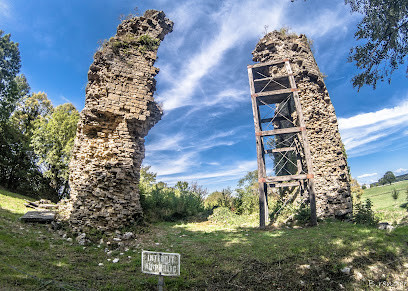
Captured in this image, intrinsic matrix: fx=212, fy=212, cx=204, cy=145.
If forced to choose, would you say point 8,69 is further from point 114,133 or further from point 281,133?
point 281,133

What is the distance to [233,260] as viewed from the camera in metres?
5.00

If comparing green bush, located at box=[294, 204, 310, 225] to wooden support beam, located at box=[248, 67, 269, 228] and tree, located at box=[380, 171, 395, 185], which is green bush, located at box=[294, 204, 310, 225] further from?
tree, located at box=[380, 171, 395, 185]

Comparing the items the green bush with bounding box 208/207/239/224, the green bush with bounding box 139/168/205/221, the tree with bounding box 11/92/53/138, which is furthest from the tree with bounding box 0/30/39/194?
the green bush with bounding box 208/207/239/224

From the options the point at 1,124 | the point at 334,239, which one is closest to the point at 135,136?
the point at 334,239

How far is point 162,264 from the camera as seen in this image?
3271 mm

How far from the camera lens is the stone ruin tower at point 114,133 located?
7.26 metres

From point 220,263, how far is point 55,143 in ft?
65.8

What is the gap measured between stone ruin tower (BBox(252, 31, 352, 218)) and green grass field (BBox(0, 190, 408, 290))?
10.7 ft

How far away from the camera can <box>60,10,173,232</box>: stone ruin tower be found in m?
7.26

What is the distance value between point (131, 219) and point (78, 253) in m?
2.22

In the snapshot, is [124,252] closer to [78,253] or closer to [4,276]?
[78,253]

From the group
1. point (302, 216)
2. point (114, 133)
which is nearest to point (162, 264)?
point (114, 133)

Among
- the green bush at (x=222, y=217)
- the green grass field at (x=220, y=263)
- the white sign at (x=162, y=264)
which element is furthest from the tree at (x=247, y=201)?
the white sign at (x=162, y=264)

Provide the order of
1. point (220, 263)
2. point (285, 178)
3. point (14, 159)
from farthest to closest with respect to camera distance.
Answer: point (14, 159) → point (285, 178) → point (220, 263)
